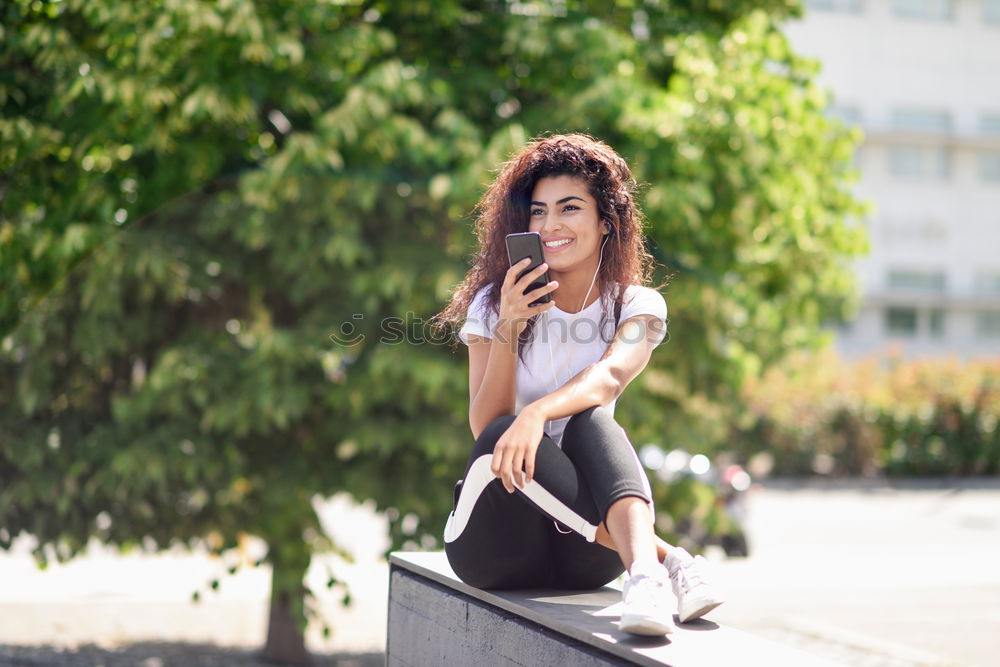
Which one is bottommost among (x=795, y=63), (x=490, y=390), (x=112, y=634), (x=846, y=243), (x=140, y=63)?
(x=112, y=634)

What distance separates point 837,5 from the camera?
35.6 meters

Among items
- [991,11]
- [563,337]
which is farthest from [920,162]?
→ [563,337]

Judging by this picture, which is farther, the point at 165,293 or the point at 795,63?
the point at 795,63

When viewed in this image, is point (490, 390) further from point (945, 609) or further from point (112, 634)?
point (945, 609)

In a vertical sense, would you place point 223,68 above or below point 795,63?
below

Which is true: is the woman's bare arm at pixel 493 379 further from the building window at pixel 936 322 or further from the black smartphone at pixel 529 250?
the building window at pixel 936 322

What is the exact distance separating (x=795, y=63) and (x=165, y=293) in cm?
410

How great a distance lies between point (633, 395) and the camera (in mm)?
5844

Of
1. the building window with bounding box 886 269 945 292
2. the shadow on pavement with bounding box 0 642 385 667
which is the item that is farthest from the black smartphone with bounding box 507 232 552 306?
the building window with bounding box 886 269 945 292

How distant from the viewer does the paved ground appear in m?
7.19

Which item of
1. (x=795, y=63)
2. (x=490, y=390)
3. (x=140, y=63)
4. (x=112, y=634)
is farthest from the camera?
(x=112, y=634)

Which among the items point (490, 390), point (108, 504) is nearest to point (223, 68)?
point (108, 504)

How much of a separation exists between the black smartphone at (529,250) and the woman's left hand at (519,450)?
36 cm

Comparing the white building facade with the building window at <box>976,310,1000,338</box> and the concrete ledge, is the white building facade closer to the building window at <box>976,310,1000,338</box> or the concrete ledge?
the building window at <box>976,310,1000,338</box>
